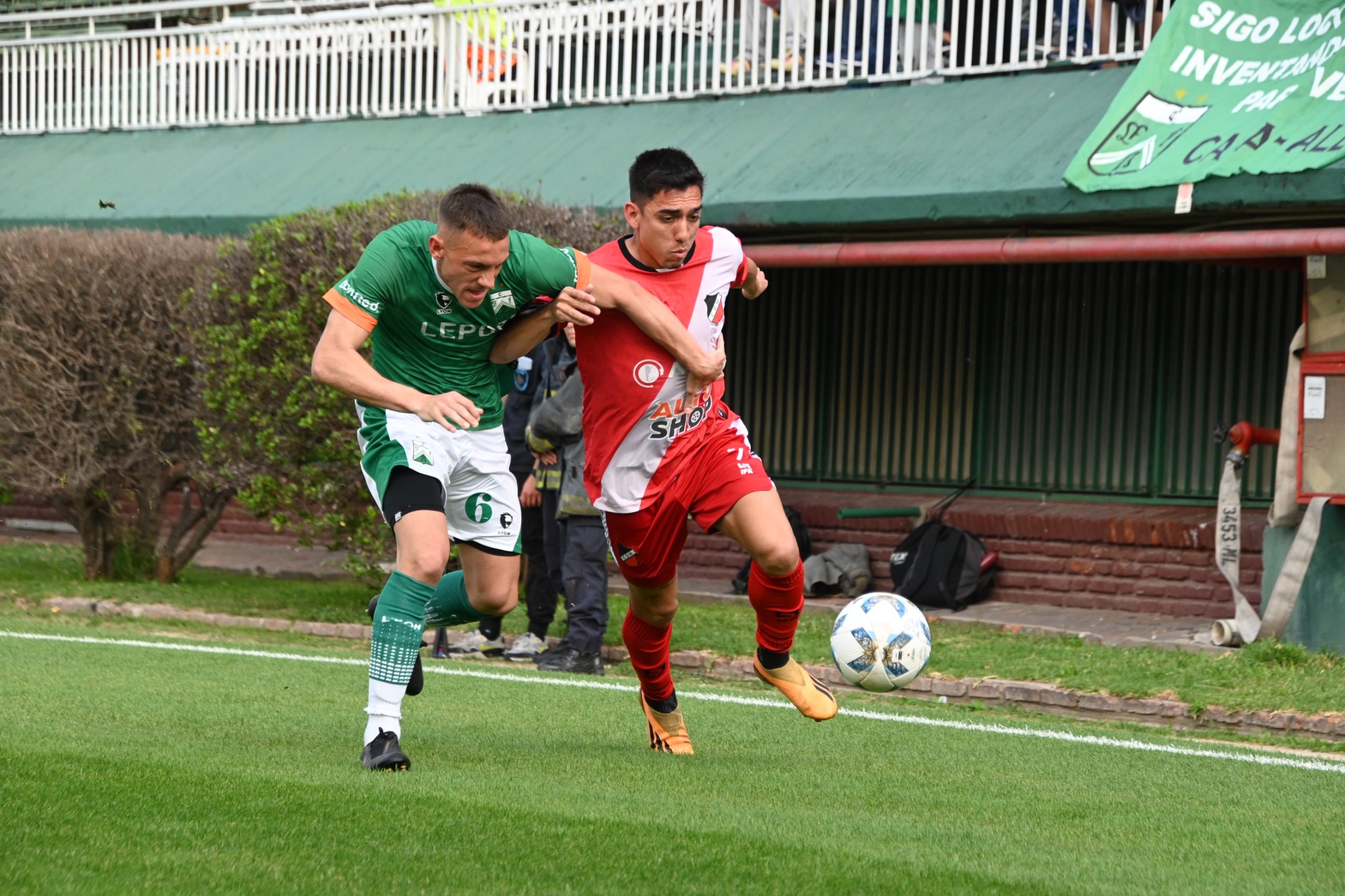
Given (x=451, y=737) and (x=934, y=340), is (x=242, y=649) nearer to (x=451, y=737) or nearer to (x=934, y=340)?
(x=451, y=737)

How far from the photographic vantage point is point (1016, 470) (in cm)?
1390

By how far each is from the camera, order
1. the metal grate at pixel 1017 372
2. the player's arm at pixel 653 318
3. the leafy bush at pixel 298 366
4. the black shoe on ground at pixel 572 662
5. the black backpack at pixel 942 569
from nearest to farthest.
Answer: the player's arm at pixel 653 318 → the black shoe on ground at pixel 572 662 → the leafy bush at pixel 298 366 → the metal grate at pixel 1017 372 → the black backpack at pixel 942 569

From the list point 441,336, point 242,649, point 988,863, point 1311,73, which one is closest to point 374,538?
point 242,649

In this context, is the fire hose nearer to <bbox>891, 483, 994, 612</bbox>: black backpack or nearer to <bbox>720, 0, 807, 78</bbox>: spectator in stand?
<bbox>891, 483, 994, 612</bbox>: black backpack

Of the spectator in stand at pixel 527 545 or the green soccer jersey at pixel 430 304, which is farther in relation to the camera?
the spectator in stand at pixel 527 545

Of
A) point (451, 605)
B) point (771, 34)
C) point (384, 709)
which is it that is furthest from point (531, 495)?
point (771, 34)

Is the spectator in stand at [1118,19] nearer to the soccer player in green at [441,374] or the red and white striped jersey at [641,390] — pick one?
the red and white striped jersey at [641,390]

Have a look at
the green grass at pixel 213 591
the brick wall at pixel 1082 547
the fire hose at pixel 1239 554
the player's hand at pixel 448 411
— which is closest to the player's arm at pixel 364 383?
the player's hand at pixel 448 411

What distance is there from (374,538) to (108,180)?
818cm

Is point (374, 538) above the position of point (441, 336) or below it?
below

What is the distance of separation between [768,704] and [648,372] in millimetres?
2853

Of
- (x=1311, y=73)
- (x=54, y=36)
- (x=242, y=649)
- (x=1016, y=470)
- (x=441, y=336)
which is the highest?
(x=54, y=36)

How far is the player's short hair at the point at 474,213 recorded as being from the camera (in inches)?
231

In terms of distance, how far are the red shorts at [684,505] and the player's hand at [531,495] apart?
13.0 feet
